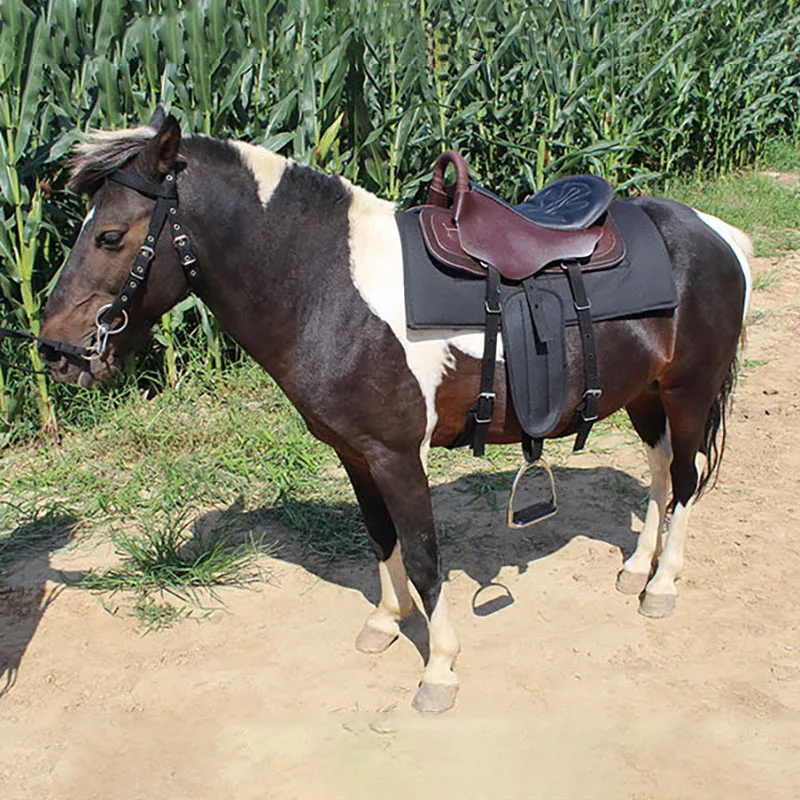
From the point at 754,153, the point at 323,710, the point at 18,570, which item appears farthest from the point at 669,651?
the point at 754,153

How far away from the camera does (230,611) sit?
394 cm

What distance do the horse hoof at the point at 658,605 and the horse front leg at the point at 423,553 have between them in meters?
0.94

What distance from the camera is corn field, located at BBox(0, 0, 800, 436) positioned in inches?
202

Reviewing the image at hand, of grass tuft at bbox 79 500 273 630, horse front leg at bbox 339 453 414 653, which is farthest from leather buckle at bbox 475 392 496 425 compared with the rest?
grass tuft at bbox 79 500 273 630

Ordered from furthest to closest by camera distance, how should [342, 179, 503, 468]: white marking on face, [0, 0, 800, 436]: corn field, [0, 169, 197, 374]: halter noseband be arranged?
[0, 0, 800, 436]: corn field
[342, 179, 503, 468]: white marking on face
[0, 169, 197, 374]: halter noseband

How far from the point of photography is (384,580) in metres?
3.70

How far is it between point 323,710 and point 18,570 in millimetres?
1856

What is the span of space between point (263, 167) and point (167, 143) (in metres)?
0.35

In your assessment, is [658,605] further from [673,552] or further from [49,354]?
[49,354]

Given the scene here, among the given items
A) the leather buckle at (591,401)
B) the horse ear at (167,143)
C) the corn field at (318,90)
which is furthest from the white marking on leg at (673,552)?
the corn field at (318,90)

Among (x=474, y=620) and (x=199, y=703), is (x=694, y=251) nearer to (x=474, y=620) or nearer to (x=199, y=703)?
(x=474, y=620)

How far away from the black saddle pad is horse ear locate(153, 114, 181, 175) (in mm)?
836

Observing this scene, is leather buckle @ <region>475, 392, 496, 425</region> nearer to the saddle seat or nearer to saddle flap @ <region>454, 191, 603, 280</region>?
saddle flap @ <region>454, 191, 603, 280</region>

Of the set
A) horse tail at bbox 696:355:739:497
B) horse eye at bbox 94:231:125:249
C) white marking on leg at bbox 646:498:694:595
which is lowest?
white marking on leg at bbox 646:498:694:595
